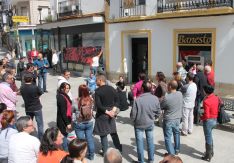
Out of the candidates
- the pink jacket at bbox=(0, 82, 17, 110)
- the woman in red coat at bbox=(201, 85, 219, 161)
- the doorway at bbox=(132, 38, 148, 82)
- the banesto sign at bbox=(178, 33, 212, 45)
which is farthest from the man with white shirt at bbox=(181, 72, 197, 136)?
the doorway at bbox=(132, 38, 148, 82)

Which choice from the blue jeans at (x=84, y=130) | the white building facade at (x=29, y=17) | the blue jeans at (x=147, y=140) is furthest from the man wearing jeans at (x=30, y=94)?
the white building facade at (x=29, y=17)

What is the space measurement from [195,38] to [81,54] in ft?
28.4

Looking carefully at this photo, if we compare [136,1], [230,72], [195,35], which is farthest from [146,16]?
[230,72]

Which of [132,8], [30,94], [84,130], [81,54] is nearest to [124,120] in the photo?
[84,130]

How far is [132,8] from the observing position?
51.7 ft

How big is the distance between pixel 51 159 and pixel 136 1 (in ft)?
41.5

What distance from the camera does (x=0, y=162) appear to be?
4906mm

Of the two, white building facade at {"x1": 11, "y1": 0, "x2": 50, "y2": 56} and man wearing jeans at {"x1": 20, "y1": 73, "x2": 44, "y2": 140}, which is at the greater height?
white building facade at {"x1": 11, "y1": 0, "x2": 50, "y2": 56}

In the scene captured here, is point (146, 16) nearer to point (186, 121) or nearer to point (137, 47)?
point (137, 47)

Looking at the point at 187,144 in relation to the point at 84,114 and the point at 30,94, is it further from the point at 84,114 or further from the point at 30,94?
the point at 30,94

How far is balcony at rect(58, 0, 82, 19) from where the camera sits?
20.5 metres

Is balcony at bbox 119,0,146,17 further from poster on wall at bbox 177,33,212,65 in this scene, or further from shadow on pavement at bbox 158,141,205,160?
shadow on pavement at bbox 158,141,205,160

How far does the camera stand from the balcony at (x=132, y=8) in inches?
599

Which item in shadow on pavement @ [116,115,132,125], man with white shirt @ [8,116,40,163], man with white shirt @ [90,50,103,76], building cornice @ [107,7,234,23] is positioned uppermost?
building cornice @ [107,7,234,23]
